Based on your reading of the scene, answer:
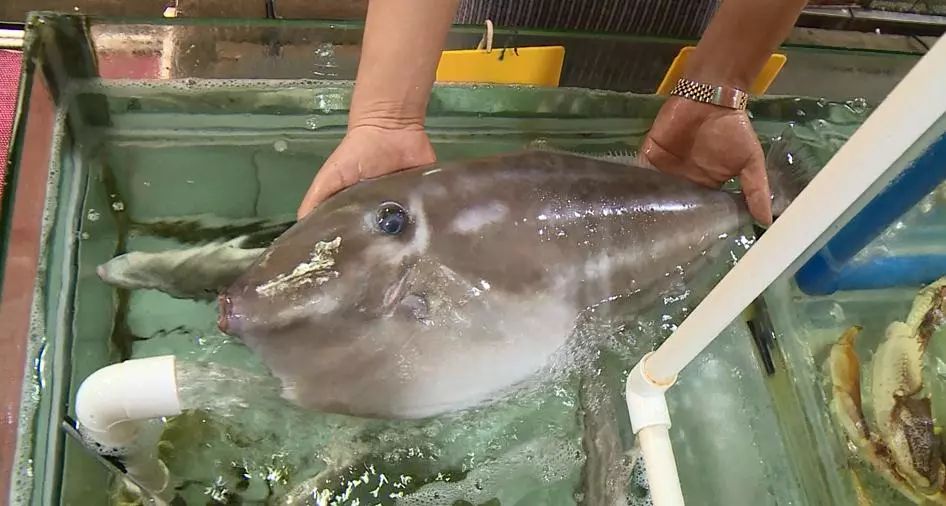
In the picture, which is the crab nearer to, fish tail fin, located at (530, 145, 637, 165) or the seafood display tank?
the seafood display tank

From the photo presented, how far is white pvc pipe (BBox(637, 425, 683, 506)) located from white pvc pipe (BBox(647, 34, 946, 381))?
11 centimetres

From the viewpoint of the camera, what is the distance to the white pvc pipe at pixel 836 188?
46 cm

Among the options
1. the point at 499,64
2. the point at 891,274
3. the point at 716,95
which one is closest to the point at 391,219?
the point at 499,64

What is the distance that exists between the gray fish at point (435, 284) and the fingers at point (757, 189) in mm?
149

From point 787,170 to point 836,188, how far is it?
0.68 m

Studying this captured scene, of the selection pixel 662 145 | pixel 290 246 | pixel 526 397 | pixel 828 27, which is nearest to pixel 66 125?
pixel 290 246

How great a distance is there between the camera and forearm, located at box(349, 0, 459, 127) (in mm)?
1005

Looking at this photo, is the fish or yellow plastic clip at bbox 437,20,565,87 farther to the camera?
yellow plastic clip at bbox 437,20,565,87

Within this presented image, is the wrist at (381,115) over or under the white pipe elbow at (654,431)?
over

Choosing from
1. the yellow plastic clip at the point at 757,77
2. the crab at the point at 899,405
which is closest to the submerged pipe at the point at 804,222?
the crab at the point at 899,405

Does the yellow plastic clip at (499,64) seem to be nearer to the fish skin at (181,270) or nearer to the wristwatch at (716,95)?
the wristwatch at (716,95)

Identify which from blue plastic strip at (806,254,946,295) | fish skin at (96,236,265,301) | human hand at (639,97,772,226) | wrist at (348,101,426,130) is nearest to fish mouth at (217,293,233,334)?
fish skin at (96,236,265,301)

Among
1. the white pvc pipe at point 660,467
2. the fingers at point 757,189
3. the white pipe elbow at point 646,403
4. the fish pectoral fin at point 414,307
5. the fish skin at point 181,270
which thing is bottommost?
the fish skin at point 181,270

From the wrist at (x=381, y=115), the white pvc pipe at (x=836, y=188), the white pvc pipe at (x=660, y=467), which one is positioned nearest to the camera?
the white pvc pipe at (x=836, y=188)
